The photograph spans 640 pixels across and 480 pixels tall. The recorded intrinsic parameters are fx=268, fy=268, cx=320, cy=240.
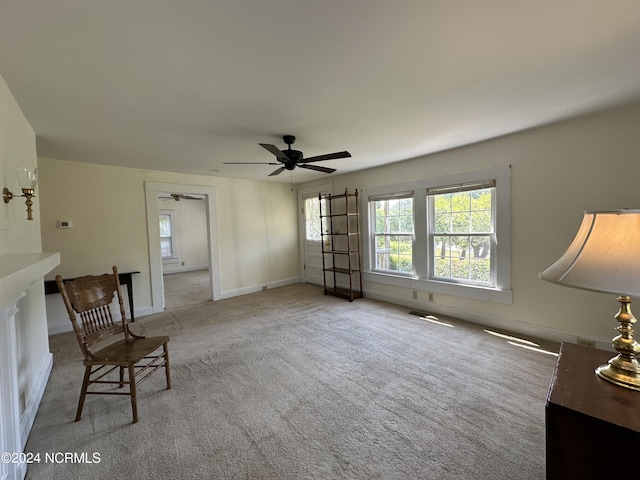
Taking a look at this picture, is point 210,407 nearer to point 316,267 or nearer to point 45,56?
point 45,56

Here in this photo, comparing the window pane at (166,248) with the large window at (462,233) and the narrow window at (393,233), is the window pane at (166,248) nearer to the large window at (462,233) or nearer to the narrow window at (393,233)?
the narrow window at (393,233)

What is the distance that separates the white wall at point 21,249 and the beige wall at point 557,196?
4291 mm

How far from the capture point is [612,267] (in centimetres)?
89

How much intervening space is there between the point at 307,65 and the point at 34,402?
3.08 m

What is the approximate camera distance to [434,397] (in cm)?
205

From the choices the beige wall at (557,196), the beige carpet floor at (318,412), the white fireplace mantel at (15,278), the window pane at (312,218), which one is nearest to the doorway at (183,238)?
the window pane at (312,218)

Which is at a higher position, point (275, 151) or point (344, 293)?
point (275, 151)

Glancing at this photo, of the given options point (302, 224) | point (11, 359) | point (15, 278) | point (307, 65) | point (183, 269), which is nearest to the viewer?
point (15, 278)

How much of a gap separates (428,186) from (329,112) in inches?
84.3

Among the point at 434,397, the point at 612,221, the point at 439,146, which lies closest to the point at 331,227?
the point at 439,146

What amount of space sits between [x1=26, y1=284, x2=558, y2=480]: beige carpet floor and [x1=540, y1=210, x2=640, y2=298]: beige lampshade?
1.21m

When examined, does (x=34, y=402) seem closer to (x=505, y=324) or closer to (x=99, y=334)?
(x=99, y=334)

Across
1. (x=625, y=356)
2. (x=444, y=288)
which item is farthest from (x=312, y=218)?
(x=625, y=356)

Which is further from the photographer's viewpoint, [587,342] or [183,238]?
[183,238]
